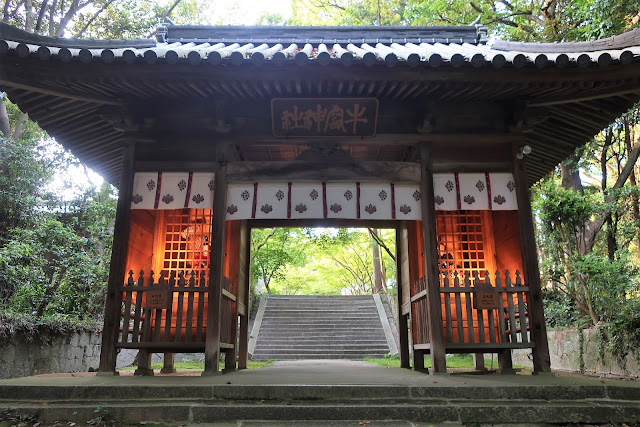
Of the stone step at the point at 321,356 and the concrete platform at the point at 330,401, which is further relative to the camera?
the stone step at the point at 321,356

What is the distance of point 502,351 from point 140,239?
663cm

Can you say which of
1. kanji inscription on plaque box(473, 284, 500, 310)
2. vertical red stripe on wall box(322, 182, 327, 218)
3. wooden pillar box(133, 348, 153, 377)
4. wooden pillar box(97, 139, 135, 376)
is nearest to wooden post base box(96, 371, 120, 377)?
wooden pillar box(97, 139, 135, 376)

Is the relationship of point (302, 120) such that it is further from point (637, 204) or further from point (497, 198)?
point (637, 204)

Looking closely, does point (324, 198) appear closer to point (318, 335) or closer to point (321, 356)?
point (321, 356)

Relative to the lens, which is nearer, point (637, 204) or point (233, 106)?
point (233, 106)

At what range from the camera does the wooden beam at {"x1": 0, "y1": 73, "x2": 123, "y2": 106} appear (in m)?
5.82

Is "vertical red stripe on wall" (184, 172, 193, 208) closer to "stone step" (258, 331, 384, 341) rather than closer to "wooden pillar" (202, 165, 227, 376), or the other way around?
"wooden pillar" (202, 165, 227, 376)

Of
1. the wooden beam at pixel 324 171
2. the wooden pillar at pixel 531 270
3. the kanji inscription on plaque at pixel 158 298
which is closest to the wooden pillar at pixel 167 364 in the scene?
the kanji inscription on plaque at pixel 158 298

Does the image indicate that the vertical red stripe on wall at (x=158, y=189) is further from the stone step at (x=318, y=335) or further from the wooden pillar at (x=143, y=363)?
the stone step at (x=318, y=335)

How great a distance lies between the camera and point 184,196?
23.1ft

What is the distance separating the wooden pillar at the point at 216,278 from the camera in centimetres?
638

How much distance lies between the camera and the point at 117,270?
6637 millimetres

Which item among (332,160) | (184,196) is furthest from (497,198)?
(184,196)

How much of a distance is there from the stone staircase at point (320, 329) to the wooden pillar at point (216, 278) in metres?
9.73
